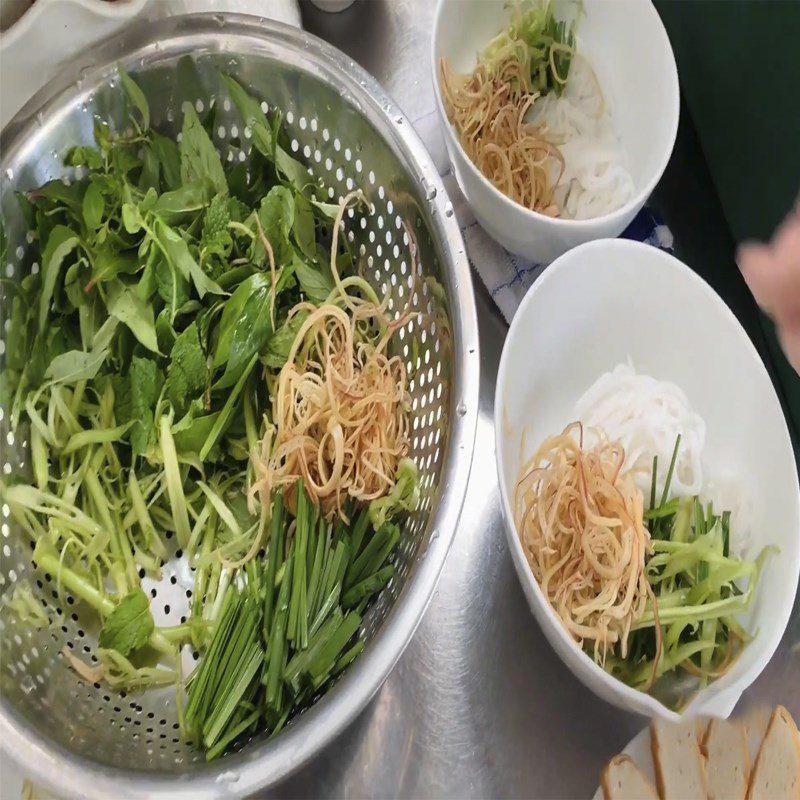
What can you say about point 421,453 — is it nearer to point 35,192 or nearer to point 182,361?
point 182,361

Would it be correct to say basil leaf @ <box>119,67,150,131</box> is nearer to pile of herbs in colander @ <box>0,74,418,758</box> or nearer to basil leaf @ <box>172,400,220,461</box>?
pile of herbs in colander @ <box>0,74,418,758</box>

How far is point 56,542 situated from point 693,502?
63 centimetres

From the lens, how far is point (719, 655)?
0.68 metres

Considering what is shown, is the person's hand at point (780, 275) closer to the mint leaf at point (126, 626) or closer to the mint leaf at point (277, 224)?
the mint leaf at point (277, 224)

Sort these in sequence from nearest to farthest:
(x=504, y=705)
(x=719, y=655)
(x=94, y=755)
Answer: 1. (x=94, y=755)
2. (x=719, y=655)
3. (x=504, y=705)

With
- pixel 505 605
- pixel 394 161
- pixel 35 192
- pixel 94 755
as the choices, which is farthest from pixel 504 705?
pixel 35 192

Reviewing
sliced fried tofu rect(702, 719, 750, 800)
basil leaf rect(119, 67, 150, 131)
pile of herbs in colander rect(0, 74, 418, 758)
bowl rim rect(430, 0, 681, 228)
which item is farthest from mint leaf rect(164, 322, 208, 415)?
sliced fried tofu rect(702, 719, 750, 800)

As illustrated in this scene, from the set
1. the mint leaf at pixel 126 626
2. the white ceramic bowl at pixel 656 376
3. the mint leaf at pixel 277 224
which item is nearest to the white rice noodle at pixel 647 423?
the white ceramic bowl at pixel 656 376

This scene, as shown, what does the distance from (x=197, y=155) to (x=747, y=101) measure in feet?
1.99

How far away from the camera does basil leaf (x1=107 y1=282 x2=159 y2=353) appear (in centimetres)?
71

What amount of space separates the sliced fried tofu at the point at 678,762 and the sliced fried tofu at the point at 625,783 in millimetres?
15

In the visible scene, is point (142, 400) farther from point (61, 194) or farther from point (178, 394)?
point (61, 194)

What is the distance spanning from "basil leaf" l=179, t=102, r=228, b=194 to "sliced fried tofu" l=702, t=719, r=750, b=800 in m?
0.72

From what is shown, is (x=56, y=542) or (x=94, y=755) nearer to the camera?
(x=94, y=755)
